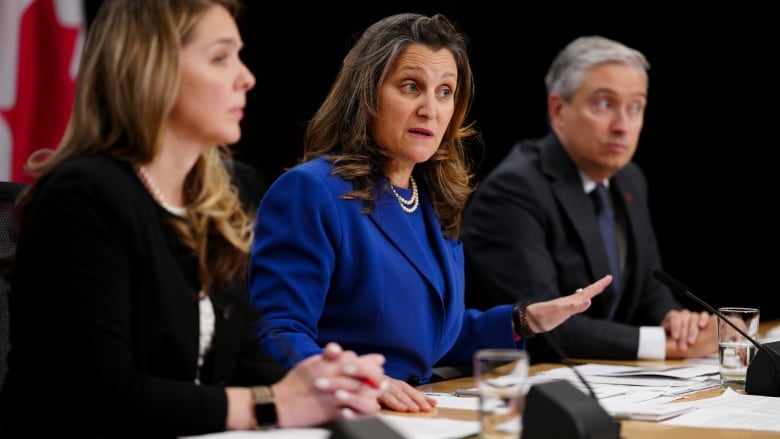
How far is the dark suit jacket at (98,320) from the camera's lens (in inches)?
59.2

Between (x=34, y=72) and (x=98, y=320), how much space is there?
2.03 metres

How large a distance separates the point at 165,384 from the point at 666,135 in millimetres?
4164

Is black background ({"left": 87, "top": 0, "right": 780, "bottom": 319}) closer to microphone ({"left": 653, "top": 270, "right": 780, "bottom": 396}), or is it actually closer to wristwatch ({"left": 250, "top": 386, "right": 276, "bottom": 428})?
microphone ({"left": 653, "top": 270, "right": 780, "bottom": 396})

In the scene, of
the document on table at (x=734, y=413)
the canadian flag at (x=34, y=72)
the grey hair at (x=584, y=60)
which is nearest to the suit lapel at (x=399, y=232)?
the document on table at (x=734, y=413)

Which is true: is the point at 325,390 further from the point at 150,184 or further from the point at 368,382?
the point at 150,184

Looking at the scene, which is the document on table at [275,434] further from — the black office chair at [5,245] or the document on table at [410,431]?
the black office chair at [5,245]

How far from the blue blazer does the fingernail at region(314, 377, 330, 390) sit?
0.51 m

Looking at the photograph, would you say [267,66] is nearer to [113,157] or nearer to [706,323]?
[706,323]

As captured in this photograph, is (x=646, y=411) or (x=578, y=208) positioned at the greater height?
(x=578, y=208)

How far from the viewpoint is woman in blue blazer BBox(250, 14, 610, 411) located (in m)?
2.29

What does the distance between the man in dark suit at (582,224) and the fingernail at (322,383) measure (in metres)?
1.59

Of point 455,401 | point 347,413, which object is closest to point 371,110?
point 455,401

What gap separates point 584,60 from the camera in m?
3.66

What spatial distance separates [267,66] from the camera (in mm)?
4102
